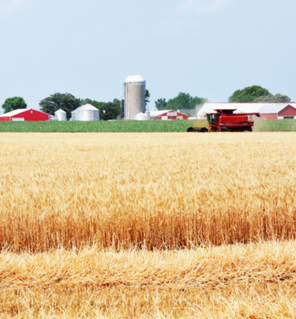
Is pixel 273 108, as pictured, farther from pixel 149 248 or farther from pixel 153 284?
pixel 153 284

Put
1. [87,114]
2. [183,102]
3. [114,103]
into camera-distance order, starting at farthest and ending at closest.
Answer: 1. [183,102]
2. [114,103]
3. [87,114]

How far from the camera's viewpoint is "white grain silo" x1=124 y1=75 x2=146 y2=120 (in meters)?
84.1

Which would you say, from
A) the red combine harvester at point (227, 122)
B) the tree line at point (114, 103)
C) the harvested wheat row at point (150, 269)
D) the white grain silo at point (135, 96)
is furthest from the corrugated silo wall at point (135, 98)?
the harvested wheat row at point (150, 269)

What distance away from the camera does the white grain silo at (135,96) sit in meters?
84.1

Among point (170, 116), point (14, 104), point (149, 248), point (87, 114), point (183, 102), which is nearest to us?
point (149, 248)

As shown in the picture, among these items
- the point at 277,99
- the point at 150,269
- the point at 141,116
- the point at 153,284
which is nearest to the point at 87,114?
the point at 141,116

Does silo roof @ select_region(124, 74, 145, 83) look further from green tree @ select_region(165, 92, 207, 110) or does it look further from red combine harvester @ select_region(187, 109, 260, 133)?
green tree @ select_region(165, 92, 207, 110)

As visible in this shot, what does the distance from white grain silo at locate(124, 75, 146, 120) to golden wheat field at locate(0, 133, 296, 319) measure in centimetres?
7811

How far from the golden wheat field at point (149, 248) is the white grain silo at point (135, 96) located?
256ft

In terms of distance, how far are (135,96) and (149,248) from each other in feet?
266

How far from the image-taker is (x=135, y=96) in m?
84.2

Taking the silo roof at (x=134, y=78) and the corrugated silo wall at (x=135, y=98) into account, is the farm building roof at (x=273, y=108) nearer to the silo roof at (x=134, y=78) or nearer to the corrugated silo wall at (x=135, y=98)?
the corrugated silo wall at (x=135, y=98)

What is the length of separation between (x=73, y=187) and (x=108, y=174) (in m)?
1.67

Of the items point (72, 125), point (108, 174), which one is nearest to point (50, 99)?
point (72, 125)
